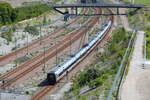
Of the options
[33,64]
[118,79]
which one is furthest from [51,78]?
[33,64]

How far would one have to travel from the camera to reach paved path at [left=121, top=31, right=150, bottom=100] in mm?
32631

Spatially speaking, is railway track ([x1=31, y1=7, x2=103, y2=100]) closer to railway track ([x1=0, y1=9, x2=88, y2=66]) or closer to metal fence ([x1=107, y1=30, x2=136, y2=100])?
metal fence ([x1=107, y1=30, x2=136, y2=100])

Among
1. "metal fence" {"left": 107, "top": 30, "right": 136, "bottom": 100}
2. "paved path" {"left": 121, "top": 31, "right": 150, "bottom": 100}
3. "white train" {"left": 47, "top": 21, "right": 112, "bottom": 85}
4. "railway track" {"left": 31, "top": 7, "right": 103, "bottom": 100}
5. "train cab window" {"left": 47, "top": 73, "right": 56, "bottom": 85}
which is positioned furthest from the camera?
"white train" {"left": 47, "top": 21, "right": 112, "bottom": 85}

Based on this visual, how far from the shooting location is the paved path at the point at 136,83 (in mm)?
32631

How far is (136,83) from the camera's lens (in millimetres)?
36406

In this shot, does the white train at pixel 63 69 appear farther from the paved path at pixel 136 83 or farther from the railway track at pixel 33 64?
the paved path at pixel 136 83

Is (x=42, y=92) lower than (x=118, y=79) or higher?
lower

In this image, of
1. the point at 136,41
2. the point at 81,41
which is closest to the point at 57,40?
the point at 81,41

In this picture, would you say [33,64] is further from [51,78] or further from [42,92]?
[42,92]

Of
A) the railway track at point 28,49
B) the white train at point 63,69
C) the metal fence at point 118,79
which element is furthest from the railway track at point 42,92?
the railway track at point 28,49

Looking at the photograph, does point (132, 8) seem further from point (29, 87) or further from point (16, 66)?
point (29, 87)

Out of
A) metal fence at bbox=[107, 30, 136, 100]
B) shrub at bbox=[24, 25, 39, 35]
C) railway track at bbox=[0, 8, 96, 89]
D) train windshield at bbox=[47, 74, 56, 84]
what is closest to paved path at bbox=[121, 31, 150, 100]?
metal fence at bbox=[107, 30, 136, 100]

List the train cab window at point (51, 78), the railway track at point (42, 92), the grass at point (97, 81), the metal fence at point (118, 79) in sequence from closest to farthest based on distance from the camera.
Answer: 1. the metal fence at point (118, 79)
2. the grass at point (97, 81)
3. the railway track at point (42, 92)
4. the train cab window at point (51, 78)

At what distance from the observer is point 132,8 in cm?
11819
